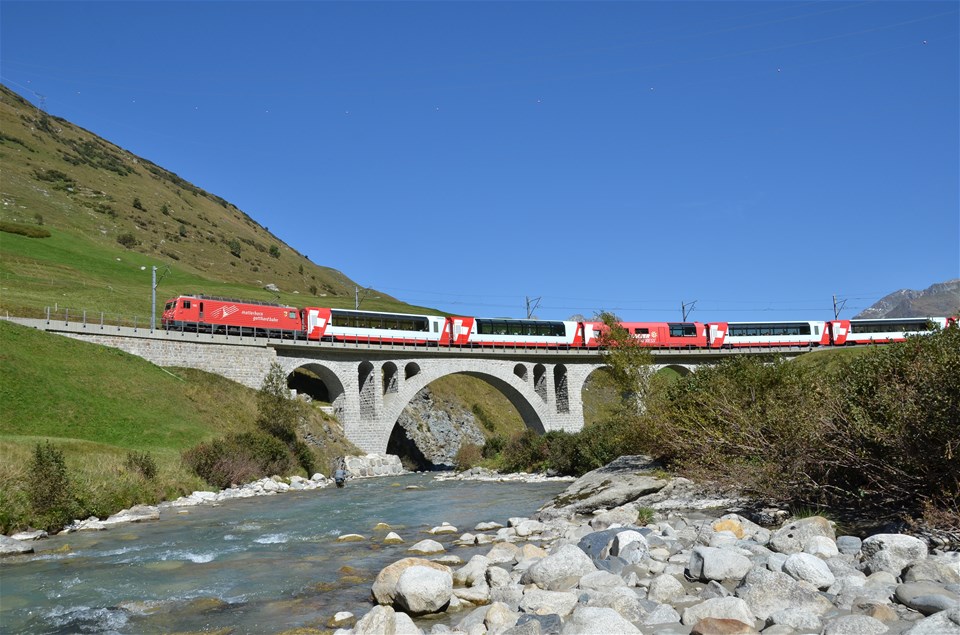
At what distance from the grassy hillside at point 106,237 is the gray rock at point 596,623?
4988 cm

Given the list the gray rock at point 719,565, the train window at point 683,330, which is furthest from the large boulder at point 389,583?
the train window at point 683,330

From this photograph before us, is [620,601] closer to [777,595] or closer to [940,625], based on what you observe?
[777,595]

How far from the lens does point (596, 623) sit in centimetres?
627

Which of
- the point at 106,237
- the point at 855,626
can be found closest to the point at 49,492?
the point at 855,626

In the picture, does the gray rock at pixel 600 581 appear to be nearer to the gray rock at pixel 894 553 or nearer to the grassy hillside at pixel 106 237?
the gray rock at pixel 894 553

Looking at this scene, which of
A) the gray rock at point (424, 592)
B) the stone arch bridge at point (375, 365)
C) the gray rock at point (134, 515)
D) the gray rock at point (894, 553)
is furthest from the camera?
the stone arch bridge at point (375, 365)

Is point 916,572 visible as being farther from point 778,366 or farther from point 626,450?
point 626,450

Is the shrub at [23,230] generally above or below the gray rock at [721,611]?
above

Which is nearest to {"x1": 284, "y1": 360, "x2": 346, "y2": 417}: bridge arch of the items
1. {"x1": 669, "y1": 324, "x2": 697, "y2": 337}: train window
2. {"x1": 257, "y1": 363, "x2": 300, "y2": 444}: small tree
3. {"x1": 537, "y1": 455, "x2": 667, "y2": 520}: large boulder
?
{"x1": 257, "y1": 363, "x2": 300, "y2": 444}: small tree

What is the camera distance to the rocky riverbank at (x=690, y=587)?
6.38 metres

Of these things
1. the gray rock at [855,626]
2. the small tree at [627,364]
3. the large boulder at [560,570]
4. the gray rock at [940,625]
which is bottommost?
the large boulder at [560,570]

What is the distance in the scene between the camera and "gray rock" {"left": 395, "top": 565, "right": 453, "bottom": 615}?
8086 mm

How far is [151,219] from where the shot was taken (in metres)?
98.2

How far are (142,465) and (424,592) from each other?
17.5 meters
